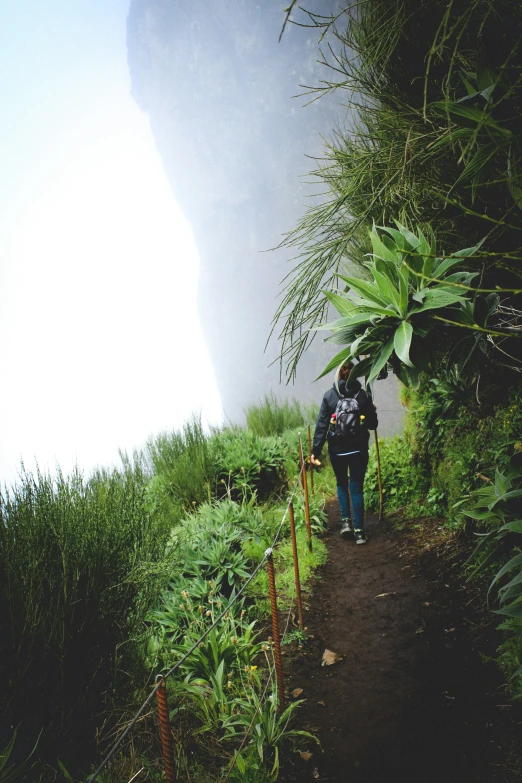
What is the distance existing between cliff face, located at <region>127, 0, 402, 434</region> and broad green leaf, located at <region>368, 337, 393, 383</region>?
4329 centimetres

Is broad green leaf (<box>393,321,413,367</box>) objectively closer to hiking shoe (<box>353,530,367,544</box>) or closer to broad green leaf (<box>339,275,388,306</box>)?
broad green leaf (<box>339,275,388,306</box>)

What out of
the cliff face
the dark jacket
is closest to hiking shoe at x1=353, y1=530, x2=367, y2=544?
the dark jacket

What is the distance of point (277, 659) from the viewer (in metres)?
2.46

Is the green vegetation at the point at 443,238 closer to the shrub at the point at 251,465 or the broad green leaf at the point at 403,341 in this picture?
the broad green leaf at the point at 403,341

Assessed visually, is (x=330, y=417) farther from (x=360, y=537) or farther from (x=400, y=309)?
(x=400, y=309)

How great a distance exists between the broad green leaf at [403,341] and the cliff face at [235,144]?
43.4 metres

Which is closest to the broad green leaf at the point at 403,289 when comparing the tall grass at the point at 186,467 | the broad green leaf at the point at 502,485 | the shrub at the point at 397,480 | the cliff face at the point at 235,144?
the broad green leaf at the point at 502,485

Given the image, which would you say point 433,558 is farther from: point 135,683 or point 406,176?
point 406,176

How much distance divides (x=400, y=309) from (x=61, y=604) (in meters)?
1.97

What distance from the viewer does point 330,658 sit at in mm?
3143

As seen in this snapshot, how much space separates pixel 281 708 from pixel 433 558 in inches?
75.9

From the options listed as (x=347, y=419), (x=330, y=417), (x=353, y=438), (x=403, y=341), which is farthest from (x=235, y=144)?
(x=403, y=341)

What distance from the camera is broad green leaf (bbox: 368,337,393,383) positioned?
6.06 feet


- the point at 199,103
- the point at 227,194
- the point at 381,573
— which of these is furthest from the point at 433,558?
the point at 199,103
